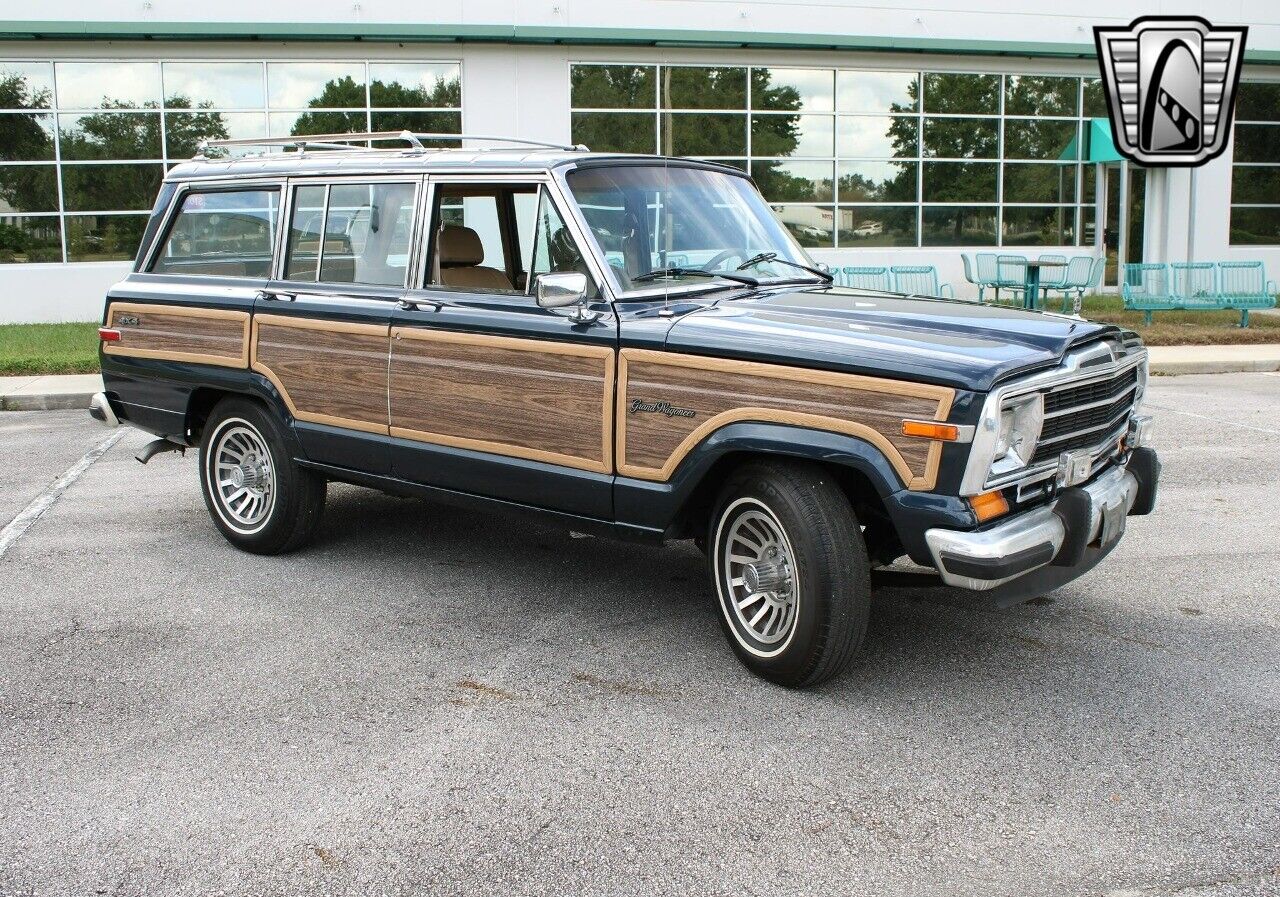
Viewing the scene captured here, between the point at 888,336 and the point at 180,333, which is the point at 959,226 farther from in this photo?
the point at 888,336

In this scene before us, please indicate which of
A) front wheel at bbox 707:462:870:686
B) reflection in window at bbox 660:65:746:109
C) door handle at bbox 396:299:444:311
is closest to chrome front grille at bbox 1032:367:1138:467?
front wheel at bbox 707:462:870:686

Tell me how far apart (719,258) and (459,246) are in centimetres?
128

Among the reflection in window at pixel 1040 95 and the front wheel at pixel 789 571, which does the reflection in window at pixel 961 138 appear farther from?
the front wheel at pixel 789 571

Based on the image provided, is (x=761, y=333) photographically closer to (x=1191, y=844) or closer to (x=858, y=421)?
(x=858, y=421)

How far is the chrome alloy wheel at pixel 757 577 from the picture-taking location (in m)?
4.72

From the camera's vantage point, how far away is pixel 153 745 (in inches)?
172

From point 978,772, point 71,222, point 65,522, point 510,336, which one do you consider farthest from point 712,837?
point 71,222

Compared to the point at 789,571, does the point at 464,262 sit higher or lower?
higher

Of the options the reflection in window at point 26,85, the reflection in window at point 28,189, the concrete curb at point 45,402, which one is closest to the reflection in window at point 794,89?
the reflection in window at point 26,85

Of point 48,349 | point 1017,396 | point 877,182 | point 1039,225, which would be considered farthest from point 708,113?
point 1017,396

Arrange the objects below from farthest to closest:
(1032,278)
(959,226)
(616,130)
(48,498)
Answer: (959,226), (616,130), (1032,278), (48,498)

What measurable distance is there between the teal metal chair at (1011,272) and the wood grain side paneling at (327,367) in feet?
53.1

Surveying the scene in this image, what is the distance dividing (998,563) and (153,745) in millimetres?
2980

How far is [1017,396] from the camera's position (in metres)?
4.30
